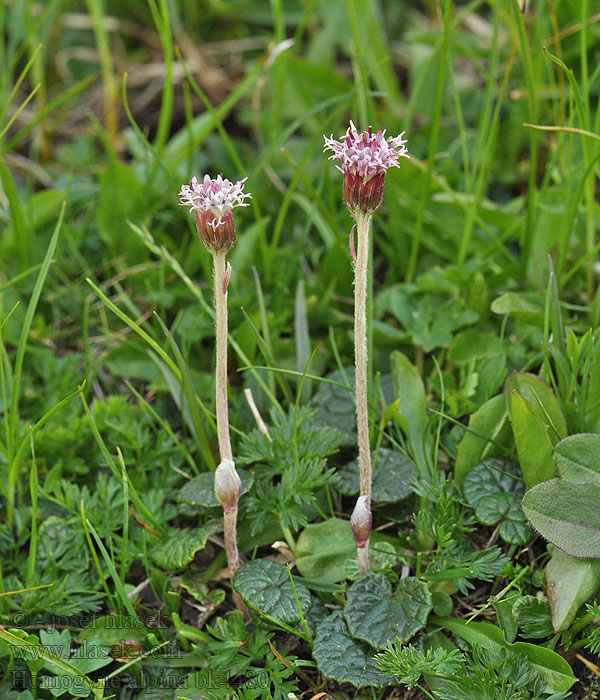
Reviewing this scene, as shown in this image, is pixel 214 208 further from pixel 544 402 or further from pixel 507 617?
pixel 507 617

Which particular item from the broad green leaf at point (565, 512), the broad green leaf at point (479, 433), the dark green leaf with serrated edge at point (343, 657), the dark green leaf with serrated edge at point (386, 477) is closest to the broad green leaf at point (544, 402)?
the broad green leaf at point (479, 433)

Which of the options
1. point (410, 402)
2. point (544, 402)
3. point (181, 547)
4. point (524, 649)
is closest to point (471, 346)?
point (410, 402)

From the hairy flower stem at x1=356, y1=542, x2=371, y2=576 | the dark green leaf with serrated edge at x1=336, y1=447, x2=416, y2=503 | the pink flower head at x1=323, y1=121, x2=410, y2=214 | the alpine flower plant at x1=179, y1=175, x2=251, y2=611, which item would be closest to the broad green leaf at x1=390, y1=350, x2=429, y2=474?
the dark green leaf with serrated edge at x1=336, y1=447, x2=416, y2=503

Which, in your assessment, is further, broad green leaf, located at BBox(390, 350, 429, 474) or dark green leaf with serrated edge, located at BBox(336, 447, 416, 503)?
broad green leaf, located at BBox(390, 350, 429, 474)

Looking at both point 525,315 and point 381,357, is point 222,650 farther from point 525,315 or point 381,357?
point 525,315

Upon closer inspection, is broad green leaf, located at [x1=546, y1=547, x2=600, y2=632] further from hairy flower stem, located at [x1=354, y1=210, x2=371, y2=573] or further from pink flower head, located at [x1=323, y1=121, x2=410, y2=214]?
pink flower head, located at [x1=323, y1=121, x2=410, y2=214]

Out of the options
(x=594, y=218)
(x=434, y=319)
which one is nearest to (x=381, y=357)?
(x=434, y=319)

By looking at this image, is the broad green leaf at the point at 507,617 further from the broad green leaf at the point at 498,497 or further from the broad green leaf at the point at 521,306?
the broad green leaf at the point at 521,306
